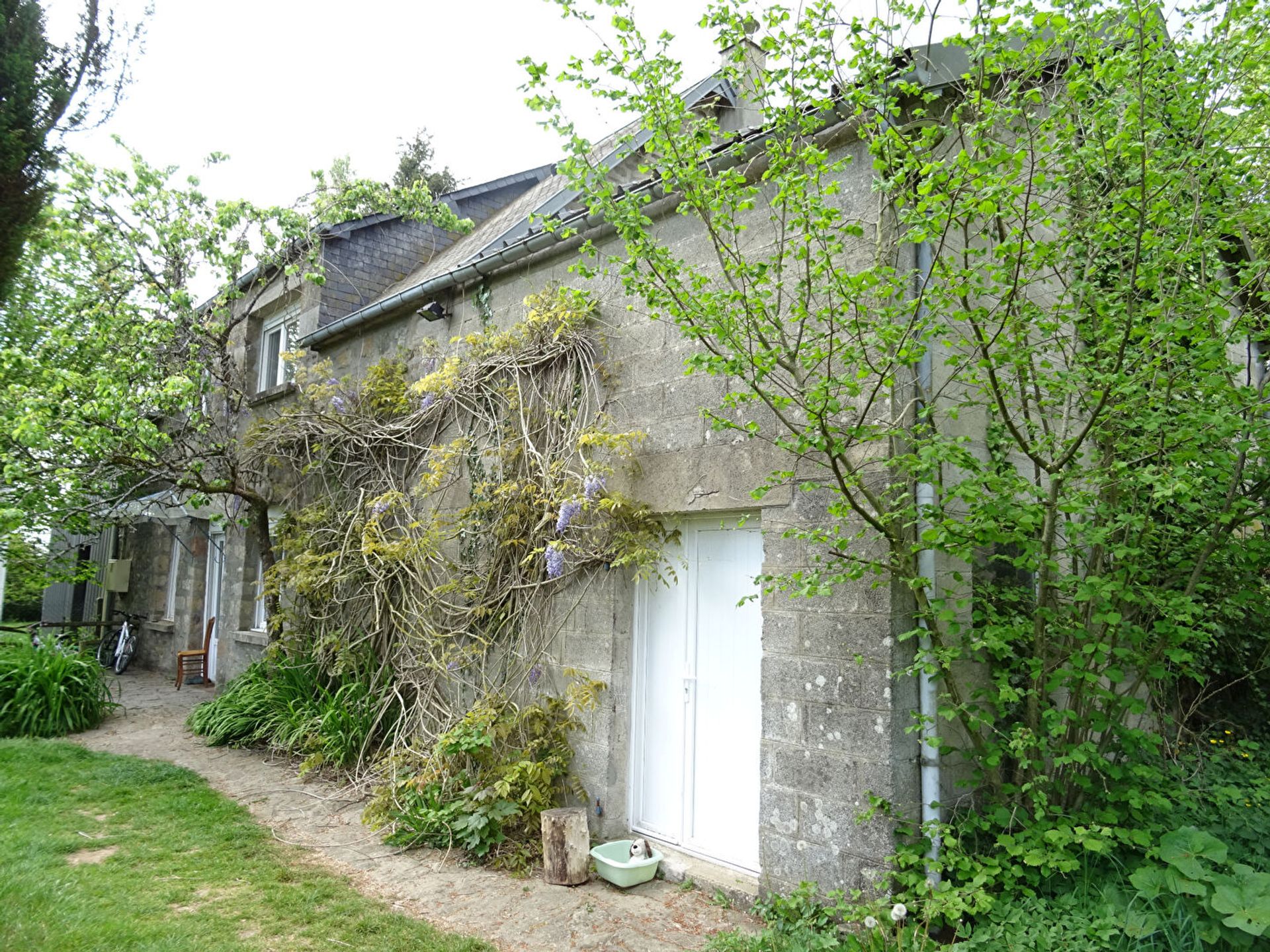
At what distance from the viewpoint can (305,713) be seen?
7.48 meters

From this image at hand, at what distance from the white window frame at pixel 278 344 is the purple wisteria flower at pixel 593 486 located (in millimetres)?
7151

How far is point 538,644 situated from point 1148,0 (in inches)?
196

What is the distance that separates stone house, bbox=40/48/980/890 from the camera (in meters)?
3.91

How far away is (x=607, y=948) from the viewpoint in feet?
12.6

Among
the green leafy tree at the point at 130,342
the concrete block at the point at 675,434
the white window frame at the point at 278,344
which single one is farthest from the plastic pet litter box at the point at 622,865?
the white window frame at the point at 278,344

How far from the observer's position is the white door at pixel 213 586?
468 inches

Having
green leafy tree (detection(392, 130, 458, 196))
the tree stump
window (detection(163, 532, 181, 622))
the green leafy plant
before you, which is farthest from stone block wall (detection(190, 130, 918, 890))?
green leafy tree (detection(392, 130, 458, 196))

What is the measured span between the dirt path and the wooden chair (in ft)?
17.7

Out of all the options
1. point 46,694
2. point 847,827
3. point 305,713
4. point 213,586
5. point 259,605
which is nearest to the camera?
point 847,827

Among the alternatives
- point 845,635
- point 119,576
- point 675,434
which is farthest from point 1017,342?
point 119,576

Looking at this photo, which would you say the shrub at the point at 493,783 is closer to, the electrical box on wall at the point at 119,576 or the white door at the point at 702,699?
the white door at the point at 702,699

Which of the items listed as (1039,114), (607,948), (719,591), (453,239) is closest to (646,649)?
(719,591)

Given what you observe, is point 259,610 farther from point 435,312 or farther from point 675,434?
point 675,434

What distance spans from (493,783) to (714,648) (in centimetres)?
183
